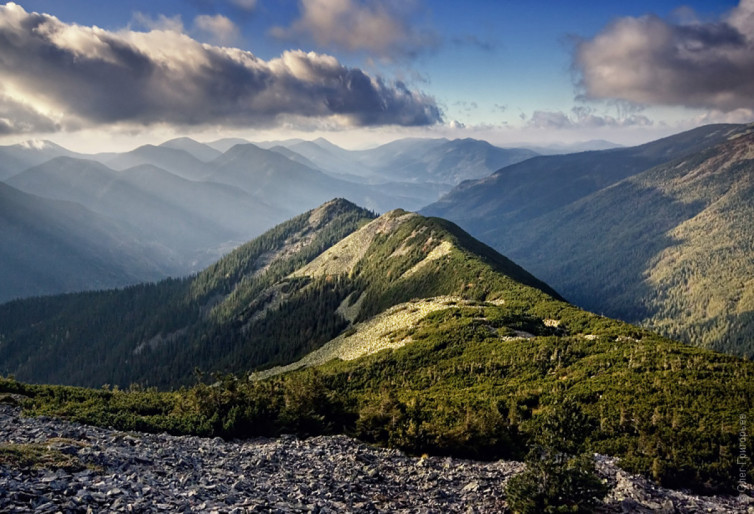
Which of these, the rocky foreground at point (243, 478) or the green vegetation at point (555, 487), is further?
the green vegetation at point (555, 487)

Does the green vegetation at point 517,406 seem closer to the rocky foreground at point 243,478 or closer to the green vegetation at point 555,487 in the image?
the green vegetation at point 555,487

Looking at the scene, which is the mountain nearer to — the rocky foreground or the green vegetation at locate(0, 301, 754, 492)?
the green vegetation at locate(0, 301, 754, 492)

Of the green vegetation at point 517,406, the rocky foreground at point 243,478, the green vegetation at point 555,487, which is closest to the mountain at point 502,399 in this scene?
the green vegetation at point 517,406

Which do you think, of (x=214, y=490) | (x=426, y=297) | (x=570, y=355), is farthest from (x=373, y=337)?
(x=214, y=490)

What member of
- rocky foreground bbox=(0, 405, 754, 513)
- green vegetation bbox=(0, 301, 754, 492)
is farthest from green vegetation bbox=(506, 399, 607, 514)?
rocky foreground bbox=(0, 405, 754, 513)

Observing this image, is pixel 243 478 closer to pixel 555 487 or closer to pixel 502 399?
pixel 555 487

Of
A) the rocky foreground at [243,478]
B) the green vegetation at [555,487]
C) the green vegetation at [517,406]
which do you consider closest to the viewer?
the rocky foreground at [243,478]

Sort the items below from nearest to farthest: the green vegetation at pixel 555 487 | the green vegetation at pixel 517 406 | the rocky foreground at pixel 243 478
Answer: the rocky foreground at pixel 243 478 < the green vegetation at pixel 555 487 < the green vegetation at pixel 517 406

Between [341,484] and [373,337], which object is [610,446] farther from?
[373,337]

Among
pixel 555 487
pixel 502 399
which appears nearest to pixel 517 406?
pixel 502 399

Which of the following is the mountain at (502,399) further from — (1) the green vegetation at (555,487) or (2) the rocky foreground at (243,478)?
(2) the rocky foreground at (243,478)
